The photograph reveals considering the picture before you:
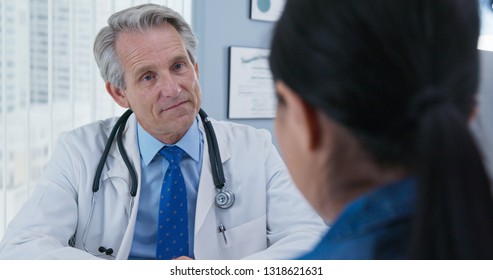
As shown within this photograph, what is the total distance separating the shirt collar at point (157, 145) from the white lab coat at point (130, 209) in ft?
0.06

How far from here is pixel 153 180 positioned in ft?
4.04

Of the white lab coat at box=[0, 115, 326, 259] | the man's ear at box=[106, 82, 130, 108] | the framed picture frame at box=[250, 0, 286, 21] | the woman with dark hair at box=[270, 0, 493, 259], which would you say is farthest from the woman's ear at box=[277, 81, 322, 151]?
the framed picture frame at box=[250, 0, 286, 21]

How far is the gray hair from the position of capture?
4.11 ft

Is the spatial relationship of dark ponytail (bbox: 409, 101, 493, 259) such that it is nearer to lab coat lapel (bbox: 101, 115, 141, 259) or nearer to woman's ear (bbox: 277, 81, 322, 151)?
woman's ear (bbox: 277, 81, 322, 151)

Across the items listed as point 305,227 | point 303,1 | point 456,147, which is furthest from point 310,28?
point 305,227

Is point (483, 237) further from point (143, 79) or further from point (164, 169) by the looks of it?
point (143, 79)

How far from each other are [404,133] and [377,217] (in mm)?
81

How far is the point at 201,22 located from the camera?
2.15 m

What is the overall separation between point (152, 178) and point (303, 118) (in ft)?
2.69

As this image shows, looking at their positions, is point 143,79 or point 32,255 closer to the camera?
point 32,255

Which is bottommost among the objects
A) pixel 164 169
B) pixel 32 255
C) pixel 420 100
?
pixel 32 255

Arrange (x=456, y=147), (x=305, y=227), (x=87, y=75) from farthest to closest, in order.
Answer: (x=87, y=75)
(x=305, y=227)
(x=456, y=147)

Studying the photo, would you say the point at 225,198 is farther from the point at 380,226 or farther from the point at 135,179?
the point at 380,226

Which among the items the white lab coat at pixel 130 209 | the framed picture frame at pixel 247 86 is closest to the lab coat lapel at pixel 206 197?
the white lab coat at pixel 130 209
